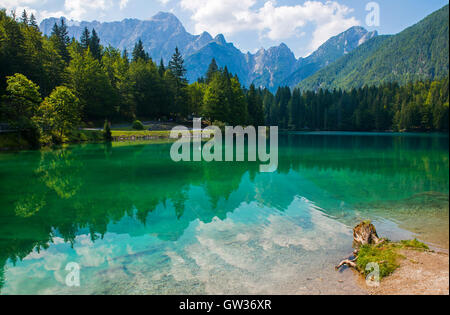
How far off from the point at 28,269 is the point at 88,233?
335 cm

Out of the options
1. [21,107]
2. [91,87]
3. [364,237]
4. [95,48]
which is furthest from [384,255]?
[95,48]

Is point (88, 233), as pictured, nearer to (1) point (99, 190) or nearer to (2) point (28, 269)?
(2) point (28, 269)

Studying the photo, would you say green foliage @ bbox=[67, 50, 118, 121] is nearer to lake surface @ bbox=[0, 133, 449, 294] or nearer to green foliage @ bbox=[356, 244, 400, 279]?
lake surface @ bbox=[0, 133, 449, 294]

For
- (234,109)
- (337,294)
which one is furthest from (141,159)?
(234,109)

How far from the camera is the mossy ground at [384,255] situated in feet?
27.6

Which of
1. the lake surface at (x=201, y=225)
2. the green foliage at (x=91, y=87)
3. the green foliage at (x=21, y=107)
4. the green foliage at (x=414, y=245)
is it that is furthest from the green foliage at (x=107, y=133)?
the green foliage at (x=414, y=245)

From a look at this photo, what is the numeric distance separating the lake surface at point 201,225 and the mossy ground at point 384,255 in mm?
659

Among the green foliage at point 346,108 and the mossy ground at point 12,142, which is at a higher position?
the green foliage at point 346,108

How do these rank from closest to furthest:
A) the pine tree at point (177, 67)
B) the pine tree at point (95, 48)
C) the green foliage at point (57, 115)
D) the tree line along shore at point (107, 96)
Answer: the tree line along shore at point (107, 96), the green foliage at point (57, 115), the pine tree at point (95, 48), the pine tree at point (177, 67)

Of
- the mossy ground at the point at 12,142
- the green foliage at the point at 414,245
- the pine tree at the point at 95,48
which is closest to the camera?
the green foliage at the point at 414,245

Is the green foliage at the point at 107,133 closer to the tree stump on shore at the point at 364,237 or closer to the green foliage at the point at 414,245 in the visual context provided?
the tree stump on shore at the point at 364,237

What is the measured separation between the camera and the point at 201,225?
13.7 m

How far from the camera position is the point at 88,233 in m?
12.8

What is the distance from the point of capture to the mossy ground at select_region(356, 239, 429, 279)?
842cm
